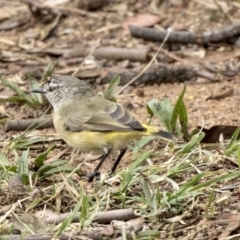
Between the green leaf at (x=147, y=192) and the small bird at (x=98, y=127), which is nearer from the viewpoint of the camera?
the green leaf at (x=147, y=192)

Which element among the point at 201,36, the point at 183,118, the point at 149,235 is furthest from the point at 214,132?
the point at 201,36

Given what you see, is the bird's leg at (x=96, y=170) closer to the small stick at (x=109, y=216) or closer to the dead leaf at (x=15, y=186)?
the dead leaf at (x=15, y=186)

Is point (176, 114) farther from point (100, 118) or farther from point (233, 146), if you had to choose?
point (233, 146)

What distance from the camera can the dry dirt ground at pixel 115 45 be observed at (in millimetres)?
7328

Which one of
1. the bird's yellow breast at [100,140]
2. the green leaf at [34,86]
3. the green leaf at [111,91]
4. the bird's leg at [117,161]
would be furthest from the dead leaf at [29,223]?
the green leaf at [34,86]

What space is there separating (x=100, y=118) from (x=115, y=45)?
317cm

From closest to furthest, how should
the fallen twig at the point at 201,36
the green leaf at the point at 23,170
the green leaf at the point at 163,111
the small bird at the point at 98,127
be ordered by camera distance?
the green leaf at the point at 23,170 < the small bird at the point at 98,127 < the green leaf at the point at 163,111 < the fallen twig at the point at 201,36

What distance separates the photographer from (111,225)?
4.66 m

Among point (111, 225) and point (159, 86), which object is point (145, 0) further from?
point (111, 225)

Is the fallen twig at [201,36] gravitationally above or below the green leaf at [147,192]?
below

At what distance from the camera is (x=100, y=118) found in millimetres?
6102

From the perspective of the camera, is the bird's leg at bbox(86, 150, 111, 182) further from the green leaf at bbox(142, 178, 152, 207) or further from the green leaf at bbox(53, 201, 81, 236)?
the green leaf at bbox(53, 201, 81, 236)

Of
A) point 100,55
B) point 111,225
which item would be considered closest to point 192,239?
point 111,225

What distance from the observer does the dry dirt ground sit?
7328 millimetres
